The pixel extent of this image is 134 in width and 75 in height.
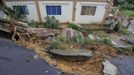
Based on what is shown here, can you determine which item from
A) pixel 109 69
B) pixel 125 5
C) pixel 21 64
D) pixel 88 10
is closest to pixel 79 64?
pixel 109 69

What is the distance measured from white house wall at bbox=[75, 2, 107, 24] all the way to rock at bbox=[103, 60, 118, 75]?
20.7 ft

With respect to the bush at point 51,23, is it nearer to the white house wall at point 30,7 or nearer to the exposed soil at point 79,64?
the white house wall at point 30,7

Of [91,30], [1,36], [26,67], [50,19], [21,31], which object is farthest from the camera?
[91,30]

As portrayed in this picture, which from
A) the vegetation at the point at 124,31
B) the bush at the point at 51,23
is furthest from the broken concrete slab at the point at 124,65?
the vegetation at the point at 124,31

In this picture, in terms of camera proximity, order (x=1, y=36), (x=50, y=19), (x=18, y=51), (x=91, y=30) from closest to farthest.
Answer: (x=18, y=51) → (x=1, y=36) → (x=50, y=19) → (x=91, y=30)

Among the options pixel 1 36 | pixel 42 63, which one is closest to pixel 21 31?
pixel 1 36

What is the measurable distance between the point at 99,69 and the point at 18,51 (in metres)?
2.40

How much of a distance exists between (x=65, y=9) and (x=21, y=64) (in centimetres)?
719

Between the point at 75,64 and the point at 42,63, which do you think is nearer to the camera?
the point at 42,63

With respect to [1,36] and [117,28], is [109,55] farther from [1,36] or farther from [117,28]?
[117,28]

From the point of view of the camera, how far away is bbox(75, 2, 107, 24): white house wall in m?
11.6

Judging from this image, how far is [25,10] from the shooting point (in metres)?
11.4

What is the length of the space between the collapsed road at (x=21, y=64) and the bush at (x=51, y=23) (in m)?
5.42

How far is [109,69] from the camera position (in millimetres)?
5438
